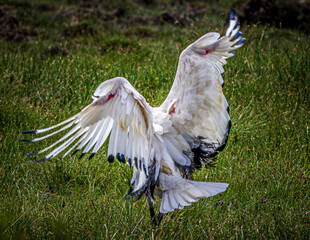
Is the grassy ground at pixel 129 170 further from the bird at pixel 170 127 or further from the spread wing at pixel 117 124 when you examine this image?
the spread wing at pixel 117 124

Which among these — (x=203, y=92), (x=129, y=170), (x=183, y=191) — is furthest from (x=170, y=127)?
(x=129, y=170)

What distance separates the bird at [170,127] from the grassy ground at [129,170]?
266 millimetres

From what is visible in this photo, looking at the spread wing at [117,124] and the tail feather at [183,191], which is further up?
the spread wing at [117,124]

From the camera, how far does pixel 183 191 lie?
2.78m

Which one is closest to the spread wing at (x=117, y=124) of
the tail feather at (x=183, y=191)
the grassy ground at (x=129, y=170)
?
the tail feather at (x=183, y=191)

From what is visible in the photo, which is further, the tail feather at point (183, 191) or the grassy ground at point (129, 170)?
the grassy ground at point (129, 170)

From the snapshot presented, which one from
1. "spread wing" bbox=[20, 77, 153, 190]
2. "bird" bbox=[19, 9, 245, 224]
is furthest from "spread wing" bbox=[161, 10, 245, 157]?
"spread wing" bbox=[20, 77, 153, 190]

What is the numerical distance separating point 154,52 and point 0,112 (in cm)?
251

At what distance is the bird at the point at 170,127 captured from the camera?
2555 millimetres

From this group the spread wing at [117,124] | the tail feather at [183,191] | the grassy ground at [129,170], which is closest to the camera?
the spread wing at [117,124]

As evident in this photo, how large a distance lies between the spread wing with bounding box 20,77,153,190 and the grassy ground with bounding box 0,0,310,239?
0.51m

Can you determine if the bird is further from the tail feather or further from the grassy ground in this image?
the grassy ground

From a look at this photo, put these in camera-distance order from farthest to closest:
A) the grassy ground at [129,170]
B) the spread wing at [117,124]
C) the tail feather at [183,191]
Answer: the grassy ground at [129,170], the tail feather at [183,191], the spread wing at [117,124]

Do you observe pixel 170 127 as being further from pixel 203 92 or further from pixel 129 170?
pixel 129 170
